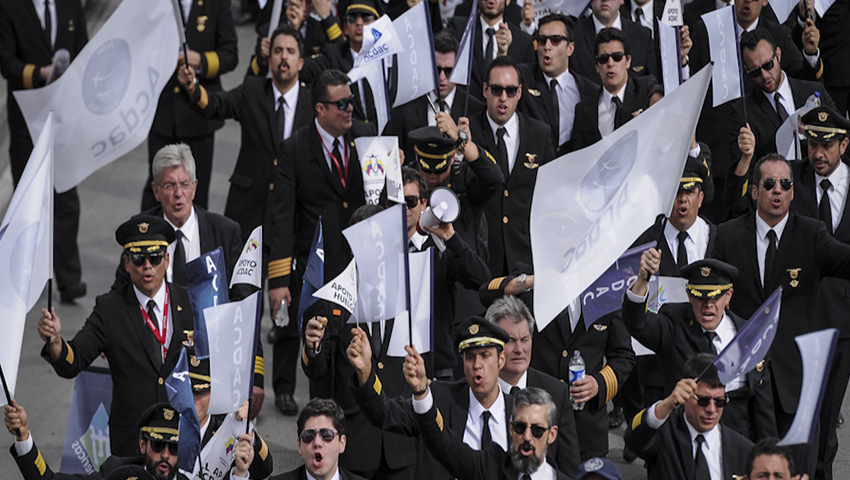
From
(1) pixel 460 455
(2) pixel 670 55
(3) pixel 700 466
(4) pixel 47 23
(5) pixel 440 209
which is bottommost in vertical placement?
(3) pixel 700 466

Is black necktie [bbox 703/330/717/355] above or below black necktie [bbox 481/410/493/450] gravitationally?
above

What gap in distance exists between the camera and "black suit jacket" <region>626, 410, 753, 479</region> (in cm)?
758

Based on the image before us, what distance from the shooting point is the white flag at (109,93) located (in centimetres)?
986

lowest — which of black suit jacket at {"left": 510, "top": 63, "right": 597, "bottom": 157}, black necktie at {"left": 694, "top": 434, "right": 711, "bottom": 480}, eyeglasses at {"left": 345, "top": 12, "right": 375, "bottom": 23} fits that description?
black necktie at {"left": 694, "top": 434, "right": 711, "bottom": 480}

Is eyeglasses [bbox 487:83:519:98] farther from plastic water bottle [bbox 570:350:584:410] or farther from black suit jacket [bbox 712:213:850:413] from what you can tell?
plastic water bottle [bbox 570:350:584:410]

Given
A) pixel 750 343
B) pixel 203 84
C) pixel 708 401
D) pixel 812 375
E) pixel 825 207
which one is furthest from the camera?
pixel 203 84

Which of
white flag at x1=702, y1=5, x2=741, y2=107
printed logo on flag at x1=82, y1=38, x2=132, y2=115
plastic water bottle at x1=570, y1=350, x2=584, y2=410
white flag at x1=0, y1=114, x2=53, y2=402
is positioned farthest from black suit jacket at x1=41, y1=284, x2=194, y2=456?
white flag at x1=702, y1=5, x2=741, y2=107

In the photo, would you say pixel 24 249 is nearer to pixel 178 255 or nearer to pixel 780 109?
pixel 178 255

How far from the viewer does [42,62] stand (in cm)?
1230

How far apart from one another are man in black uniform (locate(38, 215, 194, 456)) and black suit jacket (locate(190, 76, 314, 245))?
2.71 meters

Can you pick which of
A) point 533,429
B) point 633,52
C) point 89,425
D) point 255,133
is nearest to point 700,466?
point 533,429

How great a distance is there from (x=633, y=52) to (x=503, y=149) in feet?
8.89

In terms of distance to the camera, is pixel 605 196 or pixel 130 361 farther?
pixel 130 361

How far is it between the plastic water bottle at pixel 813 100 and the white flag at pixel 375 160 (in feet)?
11.4
